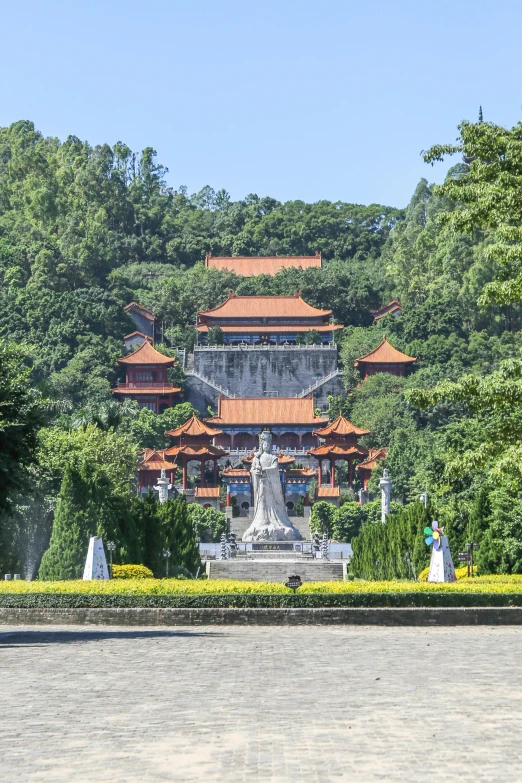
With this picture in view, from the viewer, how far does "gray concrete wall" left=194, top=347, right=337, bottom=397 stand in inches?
3836

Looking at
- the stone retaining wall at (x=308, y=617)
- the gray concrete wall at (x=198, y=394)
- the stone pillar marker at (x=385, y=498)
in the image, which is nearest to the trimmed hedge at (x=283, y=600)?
the stone retaining wall at (x=308, y=617)

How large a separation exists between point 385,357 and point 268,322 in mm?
10387

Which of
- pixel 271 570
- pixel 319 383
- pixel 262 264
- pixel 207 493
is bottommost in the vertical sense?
pixel 271 570

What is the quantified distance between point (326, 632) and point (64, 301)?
269 feet

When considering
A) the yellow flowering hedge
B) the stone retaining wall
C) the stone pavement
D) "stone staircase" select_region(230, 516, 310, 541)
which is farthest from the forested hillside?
the stone pavement

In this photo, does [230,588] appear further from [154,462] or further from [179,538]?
[154,462]

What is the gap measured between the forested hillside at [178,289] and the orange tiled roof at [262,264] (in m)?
2.14

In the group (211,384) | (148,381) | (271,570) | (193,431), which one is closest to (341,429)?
(193,431)

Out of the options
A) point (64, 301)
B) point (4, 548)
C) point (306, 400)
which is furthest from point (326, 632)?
point (64, 301)

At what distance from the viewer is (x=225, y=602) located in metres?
25.5

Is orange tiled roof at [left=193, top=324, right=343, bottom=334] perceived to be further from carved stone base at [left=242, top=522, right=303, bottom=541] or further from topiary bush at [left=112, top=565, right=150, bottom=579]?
topiary bush at [left=112, top=565, right=150, bottom=579]

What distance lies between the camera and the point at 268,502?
60.6m

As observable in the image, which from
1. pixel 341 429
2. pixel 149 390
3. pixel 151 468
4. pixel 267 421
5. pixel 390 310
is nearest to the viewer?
pixel 151 468

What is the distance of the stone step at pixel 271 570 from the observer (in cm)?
5150
